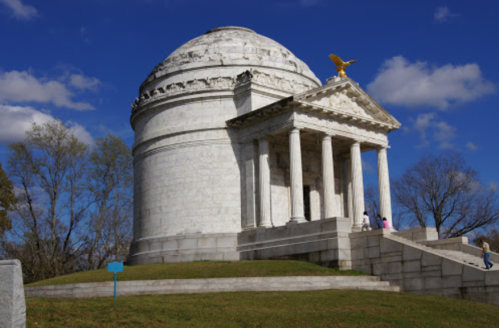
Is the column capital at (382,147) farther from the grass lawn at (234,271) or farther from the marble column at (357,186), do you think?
the grass lawn at (234,271)

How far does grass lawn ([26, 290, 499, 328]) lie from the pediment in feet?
50.9

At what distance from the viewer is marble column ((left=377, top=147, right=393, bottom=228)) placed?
1529 inches

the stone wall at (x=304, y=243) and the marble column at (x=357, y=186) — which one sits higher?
the marble column at (x=357, y=186)

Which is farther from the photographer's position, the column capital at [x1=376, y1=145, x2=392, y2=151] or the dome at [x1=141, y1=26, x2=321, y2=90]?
the dome at [x1=141, y1=26, x2=321, y2=90]

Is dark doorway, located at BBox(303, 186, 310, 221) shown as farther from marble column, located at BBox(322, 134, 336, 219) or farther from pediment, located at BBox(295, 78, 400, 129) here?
pediment, located at BBox(295, 78, 400, 129)

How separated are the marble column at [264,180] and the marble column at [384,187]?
25.9ft

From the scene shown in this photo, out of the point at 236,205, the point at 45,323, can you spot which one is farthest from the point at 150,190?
the point at 45,323

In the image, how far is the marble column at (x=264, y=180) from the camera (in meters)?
35.4

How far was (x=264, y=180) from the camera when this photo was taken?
35719 mm

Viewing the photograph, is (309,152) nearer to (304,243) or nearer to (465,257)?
(304,243)

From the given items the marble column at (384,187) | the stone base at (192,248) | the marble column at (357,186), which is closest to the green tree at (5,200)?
the stone base at (192,248)

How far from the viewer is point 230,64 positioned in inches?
1590

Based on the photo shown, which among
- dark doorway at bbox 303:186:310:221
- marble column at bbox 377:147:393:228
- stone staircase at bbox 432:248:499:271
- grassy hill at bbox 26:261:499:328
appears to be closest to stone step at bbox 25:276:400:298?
grassy hill at bbox 26:261:499:328

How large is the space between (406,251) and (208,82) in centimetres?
1834
